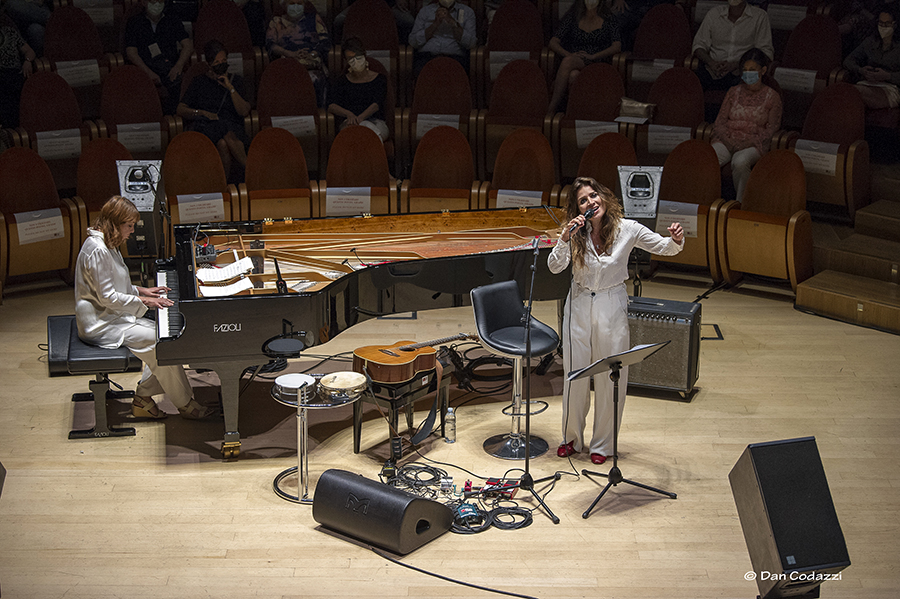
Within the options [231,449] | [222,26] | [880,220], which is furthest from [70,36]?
[880,220]

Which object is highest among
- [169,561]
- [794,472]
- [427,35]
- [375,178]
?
[427,35]

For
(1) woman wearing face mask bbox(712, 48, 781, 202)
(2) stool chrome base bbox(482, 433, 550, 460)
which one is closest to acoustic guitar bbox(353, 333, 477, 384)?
(2) stool chrome base bbox(482, 433, 550, 460)

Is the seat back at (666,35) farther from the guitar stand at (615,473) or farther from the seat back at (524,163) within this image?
the guitar stand at (615,473)

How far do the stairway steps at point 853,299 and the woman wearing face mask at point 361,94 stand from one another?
3.59m

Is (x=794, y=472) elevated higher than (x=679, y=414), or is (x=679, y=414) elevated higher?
(x=794, y=472)

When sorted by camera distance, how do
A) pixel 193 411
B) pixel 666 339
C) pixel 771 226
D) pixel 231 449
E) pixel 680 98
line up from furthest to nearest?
pixel 680 98
pixel 771 226
pixel 666 339
pixel 193 411
pixel 231 449

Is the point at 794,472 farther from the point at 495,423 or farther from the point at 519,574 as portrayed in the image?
the point at 495,423

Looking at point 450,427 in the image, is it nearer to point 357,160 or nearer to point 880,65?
point 357,160

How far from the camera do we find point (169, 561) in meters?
3.99

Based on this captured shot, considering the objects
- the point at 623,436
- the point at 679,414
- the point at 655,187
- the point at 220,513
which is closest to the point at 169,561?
the point at 220,513

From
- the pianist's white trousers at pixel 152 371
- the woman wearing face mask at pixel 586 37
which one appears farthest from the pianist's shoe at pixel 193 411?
the woman wearing face mask at pixel 586 37

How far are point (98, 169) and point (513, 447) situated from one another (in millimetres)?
4147

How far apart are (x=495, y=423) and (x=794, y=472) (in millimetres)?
2331

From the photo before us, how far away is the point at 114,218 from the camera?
488 centimetres
